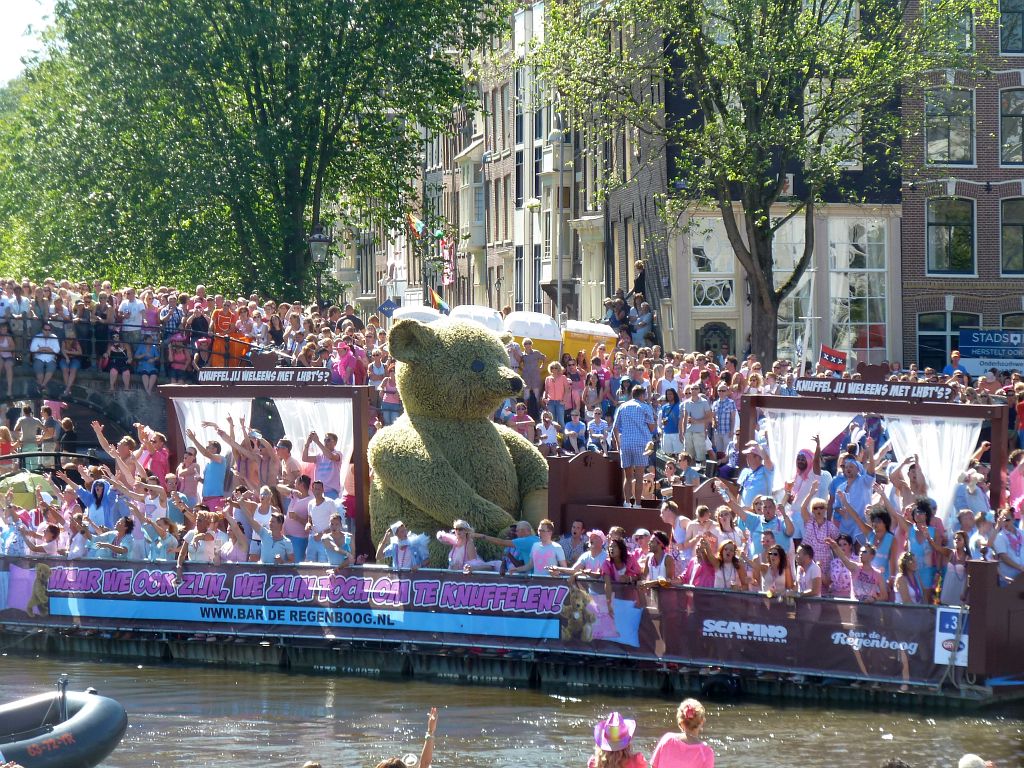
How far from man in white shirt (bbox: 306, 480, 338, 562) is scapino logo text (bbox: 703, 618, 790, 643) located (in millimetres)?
4744

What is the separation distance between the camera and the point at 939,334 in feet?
145

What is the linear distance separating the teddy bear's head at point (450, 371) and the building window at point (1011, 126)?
95.1 ft

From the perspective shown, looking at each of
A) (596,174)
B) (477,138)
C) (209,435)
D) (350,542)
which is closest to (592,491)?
(350,542)

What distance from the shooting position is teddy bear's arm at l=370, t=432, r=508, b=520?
743 inches

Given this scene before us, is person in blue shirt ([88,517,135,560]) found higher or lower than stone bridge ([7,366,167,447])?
lower

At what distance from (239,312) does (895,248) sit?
19.4 metres

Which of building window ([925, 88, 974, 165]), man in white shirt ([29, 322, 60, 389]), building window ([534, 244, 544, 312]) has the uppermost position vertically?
building window ([925, 88, 974, 165])

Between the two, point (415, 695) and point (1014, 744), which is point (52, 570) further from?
point (1014, 744)

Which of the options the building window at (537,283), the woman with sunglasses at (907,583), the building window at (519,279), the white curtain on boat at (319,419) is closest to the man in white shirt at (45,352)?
the white curtain on boat at (319,419)

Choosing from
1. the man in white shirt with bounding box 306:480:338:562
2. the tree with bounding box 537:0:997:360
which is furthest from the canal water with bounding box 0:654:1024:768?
the tree with bounding box 537:0:997:360

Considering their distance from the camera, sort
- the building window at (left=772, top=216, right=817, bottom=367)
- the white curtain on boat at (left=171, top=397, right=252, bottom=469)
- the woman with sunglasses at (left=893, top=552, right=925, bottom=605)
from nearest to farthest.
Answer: the woman with sunglasses at (left=893, top=552, right=925, bottom=605), the white curtain on boat at (left=171, top=397, right=252, bottom=469), the building window at (left=772, top=216, right=817, bottom=367)

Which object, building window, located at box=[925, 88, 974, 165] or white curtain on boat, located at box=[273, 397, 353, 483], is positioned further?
building window, located at box=[925, 88, 974, 165]

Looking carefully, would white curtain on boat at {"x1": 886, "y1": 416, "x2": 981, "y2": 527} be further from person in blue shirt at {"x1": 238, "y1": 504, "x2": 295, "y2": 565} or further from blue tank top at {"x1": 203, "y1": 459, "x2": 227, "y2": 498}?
blue tank top at {"x1": 203, "y1": 459, "x2": 227, "y2": 498}

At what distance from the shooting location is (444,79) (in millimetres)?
43344
